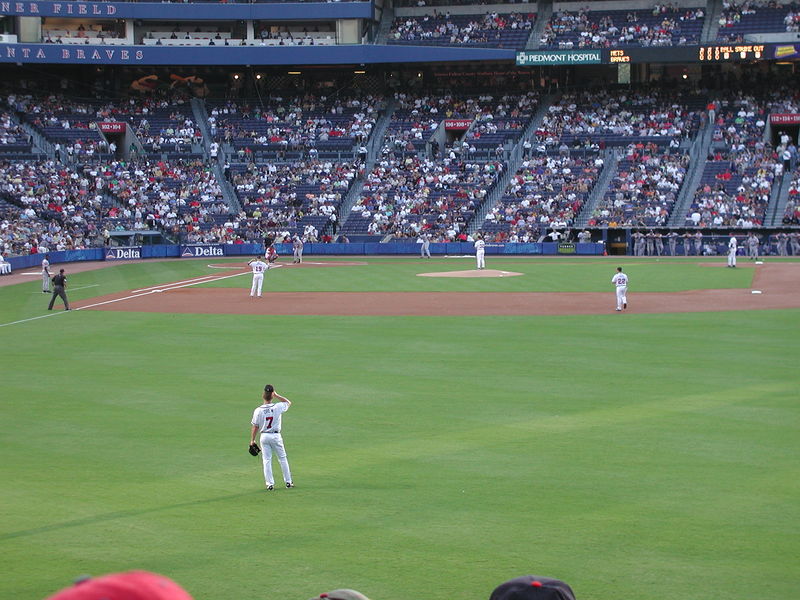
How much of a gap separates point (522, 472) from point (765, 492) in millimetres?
3349

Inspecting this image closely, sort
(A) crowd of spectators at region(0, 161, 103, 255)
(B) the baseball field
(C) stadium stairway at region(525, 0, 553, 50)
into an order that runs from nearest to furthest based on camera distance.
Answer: (B) the baseball field < (A) crowd of spectators at region(0, 161, 103, 255) < (C) stadium stairway at region(525, 0, 553, 50)

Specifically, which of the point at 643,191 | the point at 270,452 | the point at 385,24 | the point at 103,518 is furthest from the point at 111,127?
the point at 103,518

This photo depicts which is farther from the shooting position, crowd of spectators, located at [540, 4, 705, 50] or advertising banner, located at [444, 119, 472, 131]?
advertising banner, located at [444, 119, 472, 131]

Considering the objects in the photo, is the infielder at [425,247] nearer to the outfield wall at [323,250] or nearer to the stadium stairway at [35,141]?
the outfield wall at [323,250]

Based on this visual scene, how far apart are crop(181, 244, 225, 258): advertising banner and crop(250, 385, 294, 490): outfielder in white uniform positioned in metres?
51.7

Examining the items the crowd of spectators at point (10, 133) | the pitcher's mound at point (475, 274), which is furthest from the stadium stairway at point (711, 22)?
the crowd of spectators at point (10, 133)

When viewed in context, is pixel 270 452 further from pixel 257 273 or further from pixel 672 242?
pixel 672 242

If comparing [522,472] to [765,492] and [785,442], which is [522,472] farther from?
[785,442]

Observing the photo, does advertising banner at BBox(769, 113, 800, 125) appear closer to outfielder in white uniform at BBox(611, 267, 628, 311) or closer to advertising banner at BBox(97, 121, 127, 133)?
outfielder in white uniform at BBox(611, 267, 628, 311)

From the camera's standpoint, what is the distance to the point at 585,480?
14.0 m

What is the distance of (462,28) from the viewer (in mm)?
73812

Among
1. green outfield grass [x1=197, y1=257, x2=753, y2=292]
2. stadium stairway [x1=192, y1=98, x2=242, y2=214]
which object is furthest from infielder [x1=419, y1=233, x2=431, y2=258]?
stadium stairway [x1=192, y1=98, x2=242, y2=214]

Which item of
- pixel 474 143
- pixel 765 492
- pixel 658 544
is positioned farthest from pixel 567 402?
pixel 474 143

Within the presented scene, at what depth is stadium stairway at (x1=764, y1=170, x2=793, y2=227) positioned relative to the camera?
58.1 m
